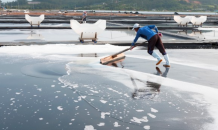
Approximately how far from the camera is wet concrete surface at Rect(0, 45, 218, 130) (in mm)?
5066

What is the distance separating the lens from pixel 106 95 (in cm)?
665

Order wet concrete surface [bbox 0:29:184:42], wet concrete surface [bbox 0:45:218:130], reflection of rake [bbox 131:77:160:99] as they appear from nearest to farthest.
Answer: wet concrete surface [bbox 0:45:218:130]
reflection of rake [bbox 131:77:160:99]
wet concrete surface [bbox 0:29:184:42]

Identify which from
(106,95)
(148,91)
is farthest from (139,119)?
(148,91)

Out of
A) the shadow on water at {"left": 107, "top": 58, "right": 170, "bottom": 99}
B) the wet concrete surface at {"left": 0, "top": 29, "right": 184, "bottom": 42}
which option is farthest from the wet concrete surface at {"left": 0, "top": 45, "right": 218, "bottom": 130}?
the wet concrete surface at {"left": 0, "top": 29, "right": 184, "bottom": 42}

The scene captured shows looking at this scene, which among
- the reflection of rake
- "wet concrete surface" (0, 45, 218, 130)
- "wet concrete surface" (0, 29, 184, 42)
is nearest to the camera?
"wet concrete surface" (0, 45, 218, 130)

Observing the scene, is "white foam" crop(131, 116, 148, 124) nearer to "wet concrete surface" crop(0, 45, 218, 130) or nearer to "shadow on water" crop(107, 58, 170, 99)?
"wet concrete surface" crop(0, 45, 218, 130)

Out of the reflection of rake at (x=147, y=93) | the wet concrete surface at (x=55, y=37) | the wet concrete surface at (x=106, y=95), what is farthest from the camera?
the wet concrete surface at (x=55, y=37)

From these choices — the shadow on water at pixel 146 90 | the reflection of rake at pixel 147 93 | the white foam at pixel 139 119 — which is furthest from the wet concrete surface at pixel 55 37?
the white foam at pixel 139 119

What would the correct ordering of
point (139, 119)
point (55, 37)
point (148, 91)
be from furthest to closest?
point (55, 37) → point (148, 91) → point (139, 119)

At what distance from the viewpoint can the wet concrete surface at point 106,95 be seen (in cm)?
507

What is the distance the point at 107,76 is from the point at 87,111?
10.0 feet

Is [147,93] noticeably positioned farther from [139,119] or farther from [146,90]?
[139,119]

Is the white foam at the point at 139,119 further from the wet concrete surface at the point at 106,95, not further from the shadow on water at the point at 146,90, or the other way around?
the shadow on water at the point at 146,90

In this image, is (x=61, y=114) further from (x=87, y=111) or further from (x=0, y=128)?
(x=0, y=128)
